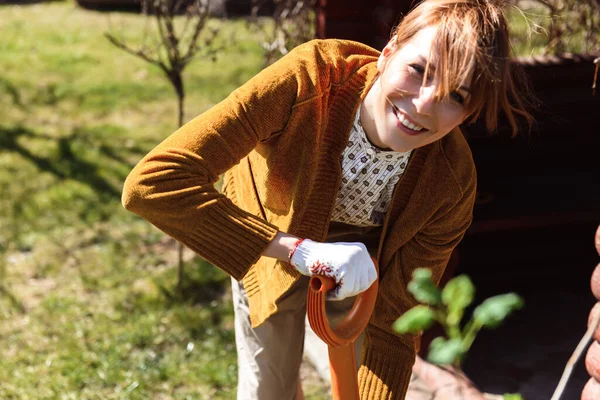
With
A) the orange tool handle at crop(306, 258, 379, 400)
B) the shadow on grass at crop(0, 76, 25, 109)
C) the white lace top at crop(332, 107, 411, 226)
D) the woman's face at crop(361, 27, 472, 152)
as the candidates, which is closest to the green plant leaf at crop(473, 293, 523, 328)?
the orange tool handle at crop(306, 258, 379, 400)

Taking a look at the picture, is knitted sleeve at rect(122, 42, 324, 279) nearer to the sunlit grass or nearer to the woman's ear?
the woman's ear

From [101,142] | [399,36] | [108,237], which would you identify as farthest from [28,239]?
[399,36]

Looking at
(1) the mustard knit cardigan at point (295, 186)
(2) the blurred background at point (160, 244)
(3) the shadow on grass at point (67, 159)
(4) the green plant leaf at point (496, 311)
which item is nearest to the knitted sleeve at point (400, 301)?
(1) the mustard knit cardigan at point (295, 186)

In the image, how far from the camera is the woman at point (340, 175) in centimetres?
169

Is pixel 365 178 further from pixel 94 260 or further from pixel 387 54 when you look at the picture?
pixel 94 260

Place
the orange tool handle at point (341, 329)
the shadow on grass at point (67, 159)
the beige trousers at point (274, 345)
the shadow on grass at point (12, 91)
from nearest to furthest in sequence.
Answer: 1. the orange tool handle at point (341, 329)
2. the beige trousers at point (274, 345)
3. the shadow on grass at point (67, 159)
4. the shadow on grass at point (12, 91)

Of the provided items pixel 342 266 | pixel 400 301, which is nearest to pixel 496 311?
pixel 342 266

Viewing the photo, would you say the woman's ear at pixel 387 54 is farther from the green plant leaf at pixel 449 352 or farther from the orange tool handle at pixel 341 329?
the green plant leaf at pixel 449 352

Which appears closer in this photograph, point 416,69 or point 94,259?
point 416,69

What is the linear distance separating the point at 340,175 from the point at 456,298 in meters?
1.20

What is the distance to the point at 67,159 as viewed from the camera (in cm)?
525

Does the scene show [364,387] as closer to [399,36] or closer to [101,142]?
[399,36]

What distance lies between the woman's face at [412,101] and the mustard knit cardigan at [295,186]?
0.44 ft

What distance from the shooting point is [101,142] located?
18.3 ft
